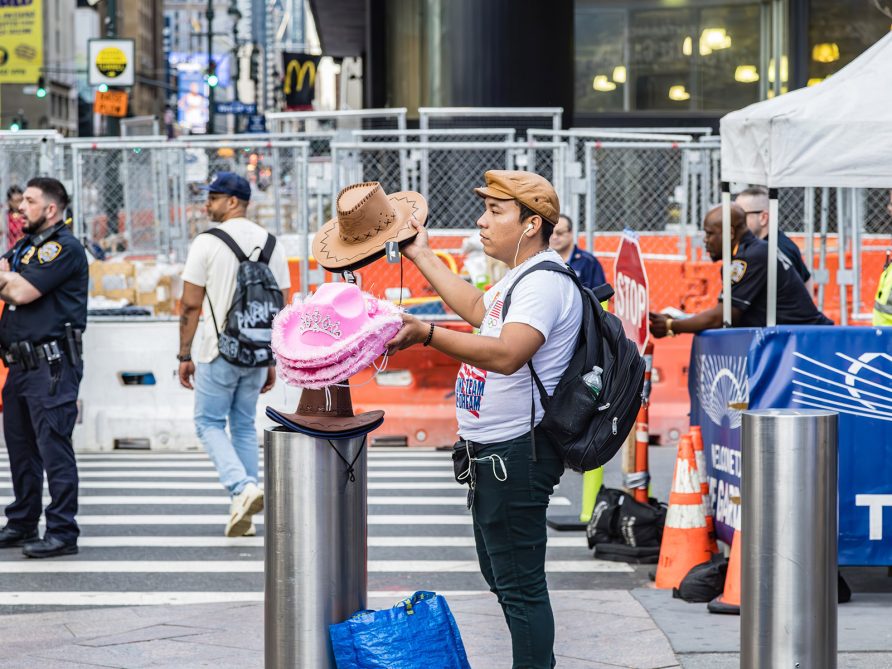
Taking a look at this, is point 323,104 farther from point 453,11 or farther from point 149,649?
point 149,649

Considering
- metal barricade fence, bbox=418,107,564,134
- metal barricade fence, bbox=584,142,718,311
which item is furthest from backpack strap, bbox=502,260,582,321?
metal barricade fence, bbox=418,107,564,134

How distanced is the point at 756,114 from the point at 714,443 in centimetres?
176

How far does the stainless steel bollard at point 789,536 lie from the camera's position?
420 centimetres

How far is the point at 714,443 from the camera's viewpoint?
731 cm

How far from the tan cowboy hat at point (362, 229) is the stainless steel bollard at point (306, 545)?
564mm

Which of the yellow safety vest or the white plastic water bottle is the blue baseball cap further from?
the white plastic water bottle

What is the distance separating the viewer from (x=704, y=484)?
23.3ft

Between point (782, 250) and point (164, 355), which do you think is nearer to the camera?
point (782, 250)

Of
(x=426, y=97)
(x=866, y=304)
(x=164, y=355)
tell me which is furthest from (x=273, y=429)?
(x=426, y=97)

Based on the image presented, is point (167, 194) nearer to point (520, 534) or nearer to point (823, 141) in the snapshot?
point (823, 141)

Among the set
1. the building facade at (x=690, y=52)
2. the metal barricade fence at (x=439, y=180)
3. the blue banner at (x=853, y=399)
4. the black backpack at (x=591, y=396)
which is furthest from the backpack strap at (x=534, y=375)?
the building facade at (x=690, y=52)

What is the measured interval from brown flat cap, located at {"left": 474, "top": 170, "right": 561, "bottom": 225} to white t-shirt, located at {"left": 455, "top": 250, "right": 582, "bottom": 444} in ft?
0.52

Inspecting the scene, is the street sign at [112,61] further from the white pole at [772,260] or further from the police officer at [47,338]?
the white pole at [772,260]

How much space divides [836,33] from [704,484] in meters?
22.1
